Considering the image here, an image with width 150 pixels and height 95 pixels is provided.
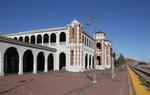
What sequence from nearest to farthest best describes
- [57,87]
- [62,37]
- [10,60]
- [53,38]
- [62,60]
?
1. [57,87]
2. [10,60]
3. [62,37]
4. [53,38]
5. [62,60]

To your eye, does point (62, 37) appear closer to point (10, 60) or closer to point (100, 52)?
point (10, 60)

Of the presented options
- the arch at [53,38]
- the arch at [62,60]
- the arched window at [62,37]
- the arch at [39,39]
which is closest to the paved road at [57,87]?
the arched window at [62,37]

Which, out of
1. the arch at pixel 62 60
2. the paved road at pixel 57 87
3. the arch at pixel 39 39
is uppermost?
the arch at pixel 39 39

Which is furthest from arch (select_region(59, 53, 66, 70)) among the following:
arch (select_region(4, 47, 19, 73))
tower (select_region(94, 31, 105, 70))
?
tower (select_region(94, 31, 105, 70))

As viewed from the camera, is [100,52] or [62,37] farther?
[100,52]

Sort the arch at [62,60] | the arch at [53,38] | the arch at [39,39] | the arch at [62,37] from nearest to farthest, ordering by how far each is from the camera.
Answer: the arch at [62,37] → the arch at [53,38] → the arch at [62,60] → the arch at [39,39]

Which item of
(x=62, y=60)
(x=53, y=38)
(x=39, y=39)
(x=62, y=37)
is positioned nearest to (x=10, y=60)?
(x=39, y=39)

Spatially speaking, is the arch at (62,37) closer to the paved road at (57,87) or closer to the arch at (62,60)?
the arch at (62,60)


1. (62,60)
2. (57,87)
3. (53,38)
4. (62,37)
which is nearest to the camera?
(57,87)

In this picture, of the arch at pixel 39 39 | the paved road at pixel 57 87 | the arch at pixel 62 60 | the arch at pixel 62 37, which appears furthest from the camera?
the arch at pixel 39 39

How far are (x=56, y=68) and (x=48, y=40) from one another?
23.2ft

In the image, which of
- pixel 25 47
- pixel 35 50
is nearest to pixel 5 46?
pixel 25 47

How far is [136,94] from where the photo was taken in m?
13.5

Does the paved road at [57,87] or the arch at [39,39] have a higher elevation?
the arch at [39,39]
